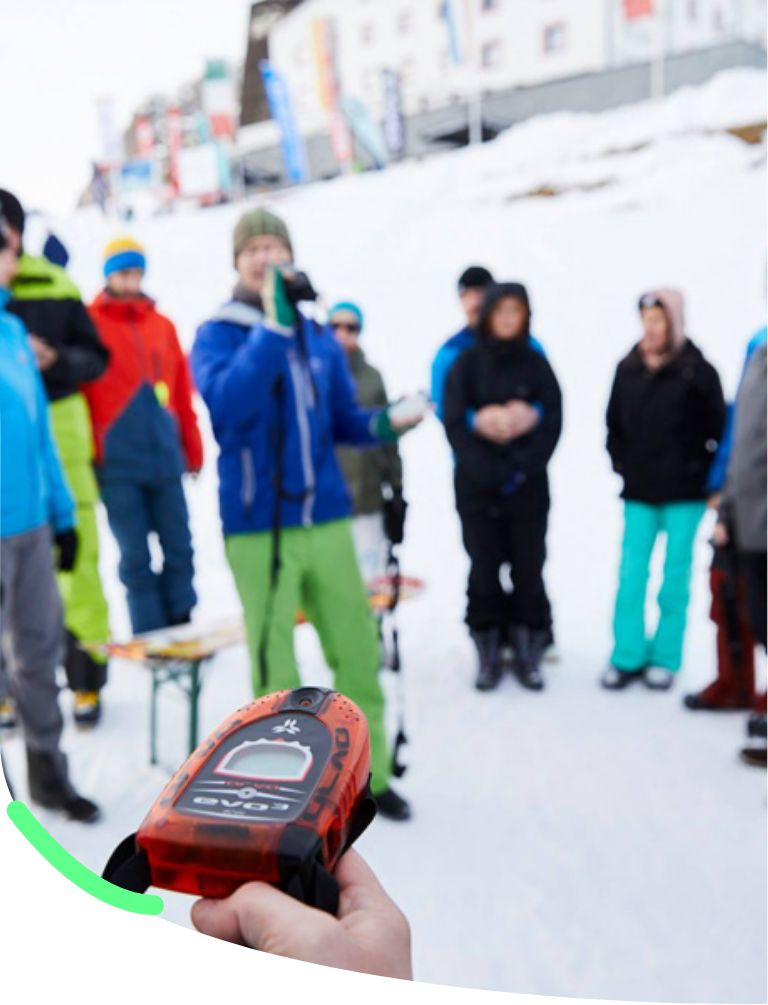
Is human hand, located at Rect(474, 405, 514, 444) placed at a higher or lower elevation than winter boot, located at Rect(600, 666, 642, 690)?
higher

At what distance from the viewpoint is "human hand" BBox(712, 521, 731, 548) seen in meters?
1.36

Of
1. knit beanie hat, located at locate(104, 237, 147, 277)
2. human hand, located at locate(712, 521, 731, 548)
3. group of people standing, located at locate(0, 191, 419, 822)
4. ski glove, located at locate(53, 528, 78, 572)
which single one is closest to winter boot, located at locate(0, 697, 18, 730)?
group of people standing, located at locate(0, 191, 419, 822)

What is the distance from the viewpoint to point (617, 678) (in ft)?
5.00

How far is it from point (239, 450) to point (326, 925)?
69cm

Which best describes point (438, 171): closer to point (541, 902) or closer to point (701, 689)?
point (541, 902)

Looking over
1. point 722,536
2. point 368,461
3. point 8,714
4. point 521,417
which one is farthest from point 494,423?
point 8,714

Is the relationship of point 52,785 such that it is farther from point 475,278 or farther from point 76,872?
point 475,278

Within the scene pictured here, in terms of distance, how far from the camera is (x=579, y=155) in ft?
3.08

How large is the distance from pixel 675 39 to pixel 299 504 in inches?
23.8

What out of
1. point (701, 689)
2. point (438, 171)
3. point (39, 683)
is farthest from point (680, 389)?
point (39, 683)

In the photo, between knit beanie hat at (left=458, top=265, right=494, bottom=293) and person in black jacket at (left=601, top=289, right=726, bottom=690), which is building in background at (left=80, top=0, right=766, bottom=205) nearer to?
knit beanie hat at (left=458, top=265, right=494, bottom=293)

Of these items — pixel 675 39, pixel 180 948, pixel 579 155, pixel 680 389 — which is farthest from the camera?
pixel 680 389

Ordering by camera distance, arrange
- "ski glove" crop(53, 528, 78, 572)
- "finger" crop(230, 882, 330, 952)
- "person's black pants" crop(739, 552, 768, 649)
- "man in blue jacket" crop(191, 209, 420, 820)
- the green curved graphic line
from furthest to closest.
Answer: "person's black pants" crop(739, 552, 768, 649) → "ski glove" crop(53, 528, 78, 572) → "man in blue jacket" crop(191, 209, 420, 820) → the green curved graphic line → "finger" crop(230, 882, 330, 952)

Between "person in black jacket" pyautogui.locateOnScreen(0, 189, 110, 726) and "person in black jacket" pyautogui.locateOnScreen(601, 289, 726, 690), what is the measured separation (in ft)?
2.59
